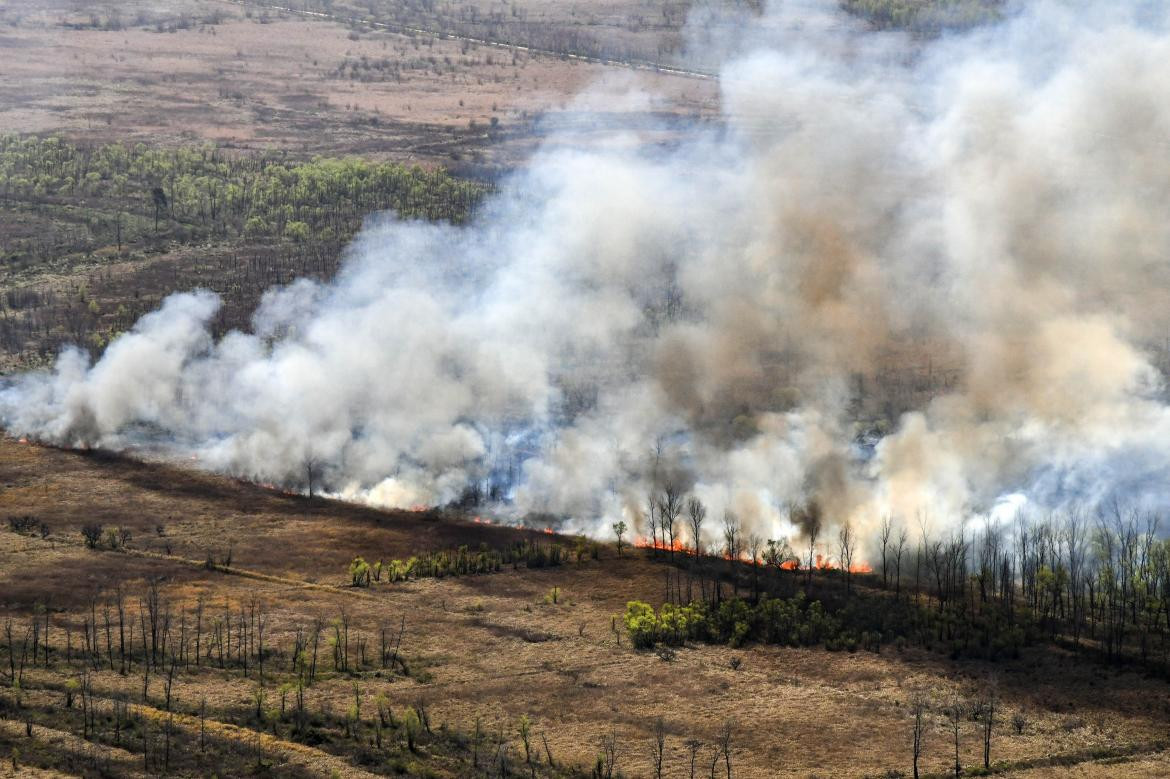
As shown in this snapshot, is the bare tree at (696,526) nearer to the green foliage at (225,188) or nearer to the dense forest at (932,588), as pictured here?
the dense forest at (932,588)

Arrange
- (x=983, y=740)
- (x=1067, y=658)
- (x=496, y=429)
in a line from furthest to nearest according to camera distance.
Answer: (x=496, y=429) < (x=1067, y=658) < (x=983, y=740)

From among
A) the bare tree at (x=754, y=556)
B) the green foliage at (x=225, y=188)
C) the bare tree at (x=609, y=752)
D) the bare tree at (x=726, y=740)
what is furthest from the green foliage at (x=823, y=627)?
the green foliage at (x=225, y=188)

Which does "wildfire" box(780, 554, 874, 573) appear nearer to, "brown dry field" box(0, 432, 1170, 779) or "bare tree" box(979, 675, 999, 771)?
"brown dry field" box(0, 432, 1170, 779)

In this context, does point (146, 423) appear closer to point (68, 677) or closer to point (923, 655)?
Result: point (68, 677)

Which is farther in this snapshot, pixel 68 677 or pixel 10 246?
pixel 10 246

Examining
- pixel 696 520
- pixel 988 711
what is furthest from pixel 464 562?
pixel 988 711

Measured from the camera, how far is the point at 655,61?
506ft

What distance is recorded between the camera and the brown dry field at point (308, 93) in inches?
6147

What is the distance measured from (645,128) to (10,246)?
2232 inches

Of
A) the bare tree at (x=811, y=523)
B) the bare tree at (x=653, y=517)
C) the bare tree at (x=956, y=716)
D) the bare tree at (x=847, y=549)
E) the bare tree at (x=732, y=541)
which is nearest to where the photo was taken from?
the bare tree at (x=956, y=716)

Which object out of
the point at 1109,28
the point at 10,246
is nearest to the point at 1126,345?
the point at 1109,28

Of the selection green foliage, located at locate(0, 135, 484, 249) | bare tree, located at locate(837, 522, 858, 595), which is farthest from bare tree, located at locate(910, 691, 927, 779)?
green foliage, located at locate(0, 135, 484, 249)

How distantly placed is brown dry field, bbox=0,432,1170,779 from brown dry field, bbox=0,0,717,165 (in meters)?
68.9

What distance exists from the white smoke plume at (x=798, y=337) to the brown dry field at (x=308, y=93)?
114 ft
